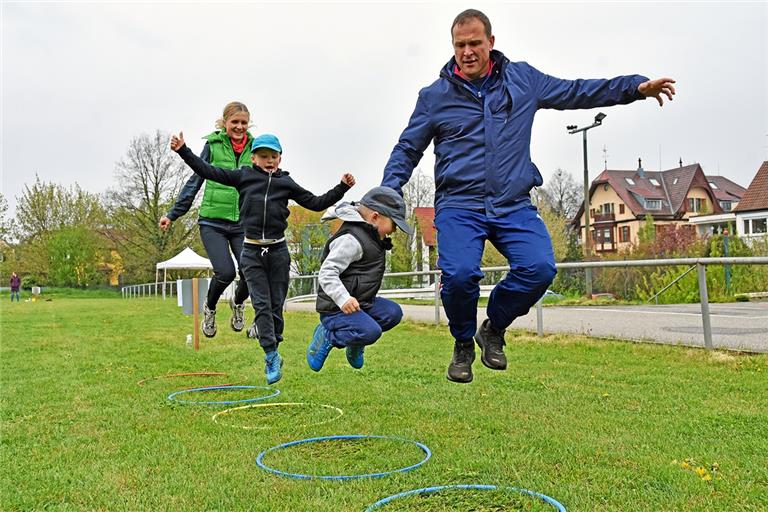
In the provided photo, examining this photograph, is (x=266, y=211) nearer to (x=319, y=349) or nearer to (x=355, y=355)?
(x=319, y=349)

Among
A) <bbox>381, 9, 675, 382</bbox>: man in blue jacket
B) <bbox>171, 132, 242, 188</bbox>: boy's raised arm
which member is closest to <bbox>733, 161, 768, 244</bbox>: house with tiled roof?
<bbox>381, 9, 675, 382</bbox>: man in blue jacket

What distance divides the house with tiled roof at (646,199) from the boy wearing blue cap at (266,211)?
57121mm

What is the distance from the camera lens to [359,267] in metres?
5.62

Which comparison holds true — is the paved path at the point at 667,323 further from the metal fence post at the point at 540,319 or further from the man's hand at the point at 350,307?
the man's hand at the point at 350,307

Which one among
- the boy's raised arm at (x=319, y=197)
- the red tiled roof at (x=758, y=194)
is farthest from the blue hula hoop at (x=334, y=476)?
the red tiled roof at (x=758, y=194)

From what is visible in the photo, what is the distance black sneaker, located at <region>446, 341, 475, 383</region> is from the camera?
536cm

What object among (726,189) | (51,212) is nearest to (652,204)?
(726,189)

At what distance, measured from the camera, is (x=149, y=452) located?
5.82 meters

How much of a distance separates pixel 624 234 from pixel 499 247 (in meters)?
62.6

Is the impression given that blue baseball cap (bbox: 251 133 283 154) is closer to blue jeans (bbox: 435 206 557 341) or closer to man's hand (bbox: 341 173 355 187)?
man's hand (bbox: 341 173 355 187)

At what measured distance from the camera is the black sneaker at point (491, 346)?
17.8 feet

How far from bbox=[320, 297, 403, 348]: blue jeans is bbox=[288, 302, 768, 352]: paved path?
6713 millimetres

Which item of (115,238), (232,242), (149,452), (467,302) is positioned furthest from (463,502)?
(115,238)

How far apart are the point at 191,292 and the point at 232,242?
6146 mm
